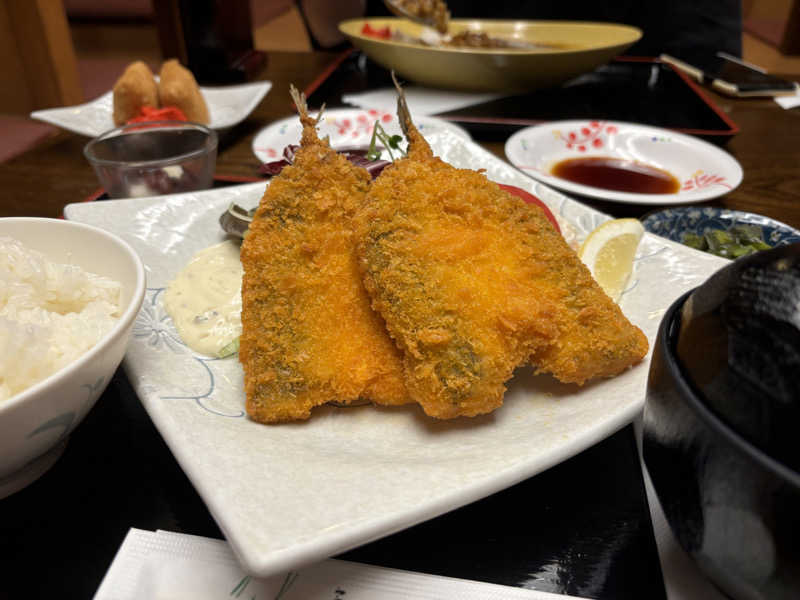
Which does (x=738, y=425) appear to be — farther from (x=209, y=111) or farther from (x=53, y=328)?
(x=209, y=111)

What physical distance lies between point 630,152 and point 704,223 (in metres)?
0.93

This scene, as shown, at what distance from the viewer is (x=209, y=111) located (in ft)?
11.4

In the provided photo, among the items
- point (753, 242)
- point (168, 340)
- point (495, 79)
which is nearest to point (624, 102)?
point (495, 79)

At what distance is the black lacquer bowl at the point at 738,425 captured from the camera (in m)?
0.66

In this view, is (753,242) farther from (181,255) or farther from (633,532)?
(181,255)

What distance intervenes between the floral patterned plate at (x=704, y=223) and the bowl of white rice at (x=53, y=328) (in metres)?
1.88

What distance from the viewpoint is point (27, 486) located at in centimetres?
114

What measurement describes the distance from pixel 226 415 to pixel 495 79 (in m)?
3.02

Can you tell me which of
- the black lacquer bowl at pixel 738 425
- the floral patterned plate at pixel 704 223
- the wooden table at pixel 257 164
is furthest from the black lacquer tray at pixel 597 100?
the black lacquer bowl at pixel 738 425

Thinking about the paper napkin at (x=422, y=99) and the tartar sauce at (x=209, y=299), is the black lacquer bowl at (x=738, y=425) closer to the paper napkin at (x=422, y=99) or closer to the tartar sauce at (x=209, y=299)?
the tartar sauce at (x=209, y=299)

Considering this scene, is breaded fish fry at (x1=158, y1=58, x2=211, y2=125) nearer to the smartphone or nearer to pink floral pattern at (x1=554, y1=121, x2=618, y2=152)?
pink floral pattern at (x1=554, y1=121, x2=618, y2=152)

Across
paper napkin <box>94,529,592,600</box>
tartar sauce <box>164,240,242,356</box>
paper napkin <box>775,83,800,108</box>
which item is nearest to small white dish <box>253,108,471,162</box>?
tartar sauce <box>164,240,242,356</box>

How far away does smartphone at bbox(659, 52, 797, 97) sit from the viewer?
3.69 m

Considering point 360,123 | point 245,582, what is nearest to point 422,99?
point 360,123
